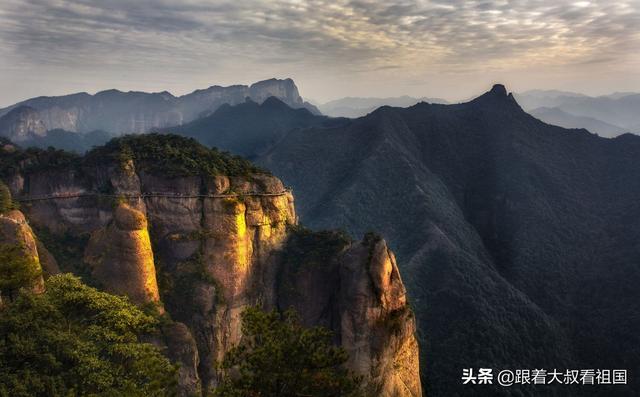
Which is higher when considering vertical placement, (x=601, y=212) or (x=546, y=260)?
(x=601, y=212)

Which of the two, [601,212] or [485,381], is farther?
[601,212]

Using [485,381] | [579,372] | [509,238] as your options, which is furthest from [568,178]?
[485,381]

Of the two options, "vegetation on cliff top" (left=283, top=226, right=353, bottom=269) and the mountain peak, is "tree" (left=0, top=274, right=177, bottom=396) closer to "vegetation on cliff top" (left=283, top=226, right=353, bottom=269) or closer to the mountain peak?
"vegetation on cliff top" (left=283, top=226, right=353, bottom=269)

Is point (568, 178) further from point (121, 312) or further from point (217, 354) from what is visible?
point (121, 312)

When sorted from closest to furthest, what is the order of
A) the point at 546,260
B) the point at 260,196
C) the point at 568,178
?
the point at 260,196 → the point at 546,260 → the point at 568,178

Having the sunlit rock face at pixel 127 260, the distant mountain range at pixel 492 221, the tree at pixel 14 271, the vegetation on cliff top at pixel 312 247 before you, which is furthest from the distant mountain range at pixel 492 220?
the tree at pixel 14 271

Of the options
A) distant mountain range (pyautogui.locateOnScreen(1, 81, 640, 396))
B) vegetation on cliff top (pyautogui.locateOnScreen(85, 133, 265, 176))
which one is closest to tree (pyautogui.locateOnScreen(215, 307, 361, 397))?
vegetation on cliff top (pyautogui.locateOnScreen(85, 133, 265, 176))

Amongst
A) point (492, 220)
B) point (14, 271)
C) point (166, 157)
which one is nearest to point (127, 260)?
point (14, 271)
